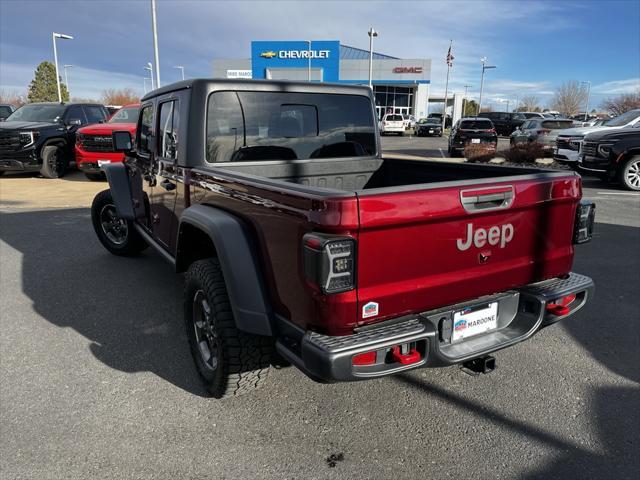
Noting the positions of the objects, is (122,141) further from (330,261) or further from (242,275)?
(330,261)

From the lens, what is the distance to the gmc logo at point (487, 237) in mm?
2449

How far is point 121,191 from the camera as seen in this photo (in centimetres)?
529

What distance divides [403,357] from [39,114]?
14.3 meters

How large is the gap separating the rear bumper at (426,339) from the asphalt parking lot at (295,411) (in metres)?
0.54

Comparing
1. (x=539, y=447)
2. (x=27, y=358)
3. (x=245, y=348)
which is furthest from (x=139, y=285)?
(x=539, y=447)

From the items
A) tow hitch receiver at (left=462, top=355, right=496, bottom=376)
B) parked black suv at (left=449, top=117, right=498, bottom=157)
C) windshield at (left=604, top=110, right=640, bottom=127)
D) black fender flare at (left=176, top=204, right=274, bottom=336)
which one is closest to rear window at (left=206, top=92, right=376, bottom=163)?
black fender flare at (left=176, top=204, right=274, bottom=336)

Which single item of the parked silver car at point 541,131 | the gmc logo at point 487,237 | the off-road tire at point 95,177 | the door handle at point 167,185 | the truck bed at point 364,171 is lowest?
the off-road tire at point 95,177

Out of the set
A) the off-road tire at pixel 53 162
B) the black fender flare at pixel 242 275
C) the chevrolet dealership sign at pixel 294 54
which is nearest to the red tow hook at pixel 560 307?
the black fender flare at pixel 242 275

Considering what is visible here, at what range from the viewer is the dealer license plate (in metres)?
2.54

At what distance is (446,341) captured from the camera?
8.28ft

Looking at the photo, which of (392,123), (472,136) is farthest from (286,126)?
(392,123)

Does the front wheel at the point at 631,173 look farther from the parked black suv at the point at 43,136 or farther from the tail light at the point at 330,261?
the parked black suv at the point at 43,136

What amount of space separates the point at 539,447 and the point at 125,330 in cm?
312

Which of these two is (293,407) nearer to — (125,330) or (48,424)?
(48,424)
